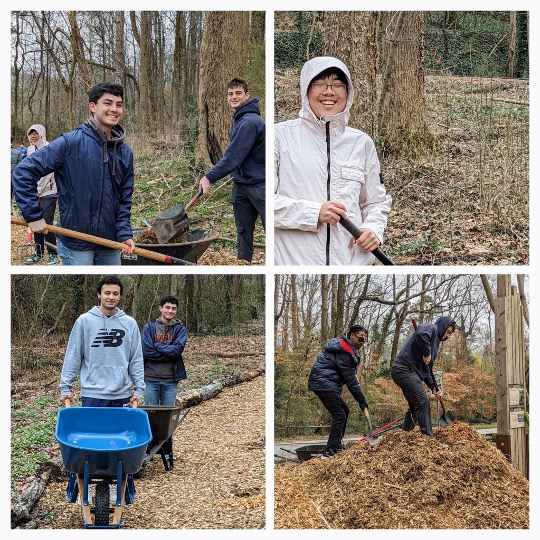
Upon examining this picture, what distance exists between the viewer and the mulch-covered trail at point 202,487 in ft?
17.8

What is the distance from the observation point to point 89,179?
5.26 metres

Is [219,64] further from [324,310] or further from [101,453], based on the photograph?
[101,453]

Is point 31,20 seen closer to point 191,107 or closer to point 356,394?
point 191,107

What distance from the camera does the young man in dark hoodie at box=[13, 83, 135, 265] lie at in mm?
5121

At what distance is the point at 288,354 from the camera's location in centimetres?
592

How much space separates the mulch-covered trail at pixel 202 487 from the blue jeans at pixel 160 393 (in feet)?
1.76

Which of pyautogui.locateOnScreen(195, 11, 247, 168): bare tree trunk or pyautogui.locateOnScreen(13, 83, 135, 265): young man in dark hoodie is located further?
pyautogui.locateOnScreen(195, 11, 247, 168): bare tree trunk

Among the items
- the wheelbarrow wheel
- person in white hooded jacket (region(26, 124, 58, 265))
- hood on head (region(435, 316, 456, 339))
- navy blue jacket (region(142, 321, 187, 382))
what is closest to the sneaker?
person in white hooded jacket (region(26, 124, 58, 265))

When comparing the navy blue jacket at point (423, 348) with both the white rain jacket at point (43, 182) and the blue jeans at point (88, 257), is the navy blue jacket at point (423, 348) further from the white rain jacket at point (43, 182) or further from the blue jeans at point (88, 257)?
the white rain jacket at point (43, 182)

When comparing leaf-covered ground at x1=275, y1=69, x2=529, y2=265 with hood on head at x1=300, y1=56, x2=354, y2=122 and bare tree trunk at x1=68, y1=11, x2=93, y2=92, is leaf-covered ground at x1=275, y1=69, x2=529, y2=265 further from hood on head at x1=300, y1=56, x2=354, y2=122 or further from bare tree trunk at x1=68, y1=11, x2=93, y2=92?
hood on head at x1=300, y1=56, x2=354, y2=122

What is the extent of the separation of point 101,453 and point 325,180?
7.28ft

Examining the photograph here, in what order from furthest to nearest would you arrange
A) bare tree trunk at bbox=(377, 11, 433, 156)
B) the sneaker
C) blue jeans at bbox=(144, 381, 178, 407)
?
bare tree trunk at bbox=(377, 11, 433, 156)
the sneaker
blue jeans at bbox=(144, 381, 178, 407)

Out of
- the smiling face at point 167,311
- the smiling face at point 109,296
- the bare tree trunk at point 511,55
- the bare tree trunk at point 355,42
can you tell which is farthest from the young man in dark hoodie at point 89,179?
the bare tree trunk at point 511,55

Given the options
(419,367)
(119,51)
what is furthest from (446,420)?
(119,51)
